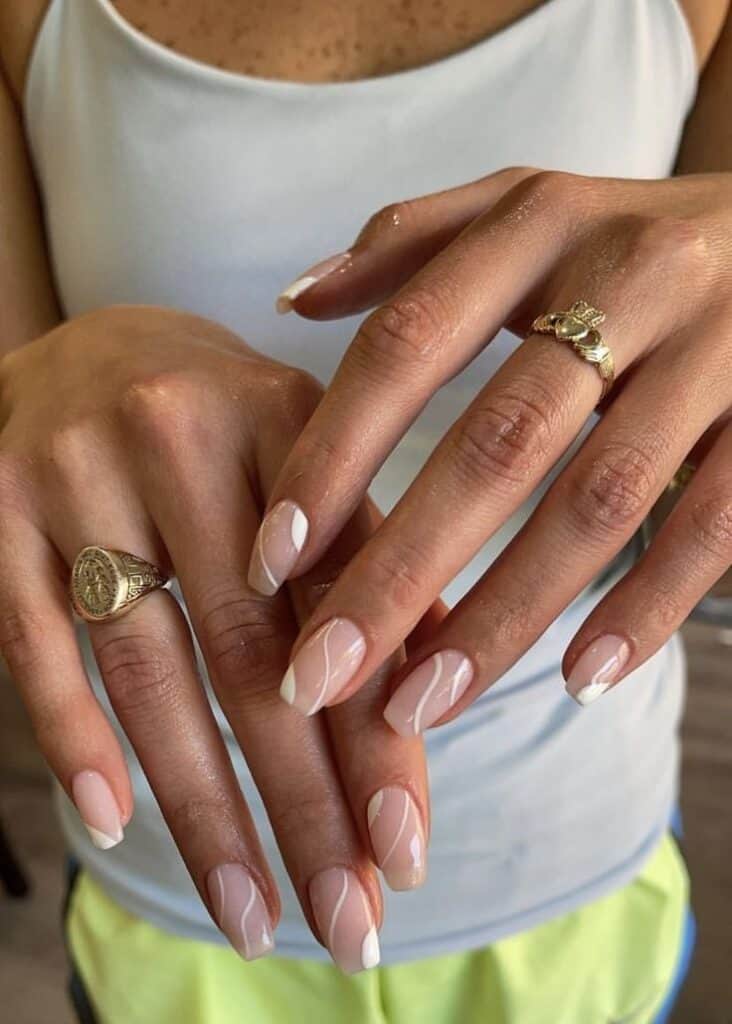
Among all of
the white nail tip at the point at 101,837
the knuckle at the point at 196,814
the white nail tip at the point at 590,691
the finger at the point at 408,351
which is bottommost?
the white nail tip at the point at 101,837

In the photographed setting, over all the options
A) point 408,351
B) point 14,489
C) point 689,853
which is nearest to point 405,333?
point 408,351

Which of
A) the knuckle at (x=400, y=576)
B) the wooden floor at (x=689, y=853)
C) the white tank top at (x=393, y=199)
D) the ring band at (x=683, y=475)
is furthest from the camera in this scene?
the wooden floor at (x=689, y=853)

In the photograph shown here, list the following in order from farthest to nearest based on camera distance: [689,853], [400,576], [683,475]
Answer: [689,853] < [683,475] < [400,576]

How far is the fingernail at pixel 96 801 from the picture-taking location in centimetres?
45

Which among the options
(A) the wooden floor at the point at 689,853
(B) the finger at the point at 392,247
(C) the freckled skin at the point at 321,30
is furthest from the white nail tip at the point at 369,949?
(A) the wooden floor at the point at 689,853

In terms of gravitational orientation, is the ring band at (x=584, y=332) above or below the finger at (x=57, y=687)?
above

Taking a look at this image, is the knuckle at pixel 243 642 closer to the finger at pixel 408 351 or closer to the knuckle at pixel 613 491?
the finger at pixel 408 351

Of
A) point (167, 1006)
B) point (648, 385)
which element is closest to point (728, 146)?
point (648, 385)

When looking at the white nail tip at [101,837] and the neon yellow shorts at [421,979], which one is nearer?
the white nail tip at [101,837]

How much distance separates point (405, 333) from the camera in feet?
1.40

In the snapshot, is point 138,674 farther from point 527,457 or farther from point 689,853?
point 689,853

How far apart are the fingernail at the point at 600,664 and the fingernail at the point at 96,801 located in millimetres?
225

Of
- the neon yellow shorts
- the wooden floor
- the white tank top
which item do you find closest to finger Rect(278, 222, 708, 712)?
the white tank top

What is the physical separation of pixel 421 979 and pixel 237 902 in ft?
1.04
